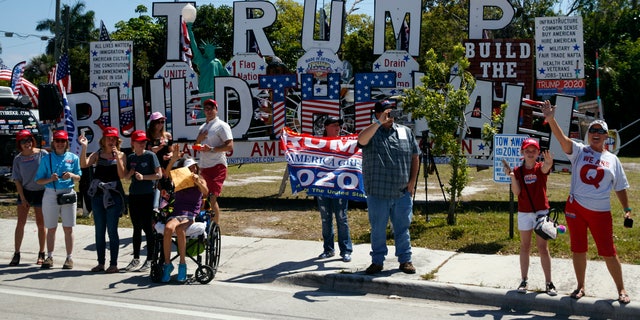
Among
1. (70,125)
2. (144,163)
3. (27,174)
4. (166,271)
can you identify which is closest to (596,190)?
(166,271)

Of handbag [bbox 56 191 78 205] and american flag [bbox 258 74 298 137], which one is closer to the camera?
handbag [bbox 56 191 78 205]

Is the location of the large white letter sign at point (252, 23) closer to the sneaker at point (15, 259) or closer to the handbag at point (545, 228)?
the sneaker at point (15, 259)

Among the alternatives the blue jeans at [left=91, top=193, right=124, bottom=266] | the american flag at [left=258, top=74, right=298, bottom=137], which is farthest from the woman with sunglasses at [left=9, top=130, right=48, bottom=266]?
the american flag at [left=258, top=74, right=298, bottom=137]

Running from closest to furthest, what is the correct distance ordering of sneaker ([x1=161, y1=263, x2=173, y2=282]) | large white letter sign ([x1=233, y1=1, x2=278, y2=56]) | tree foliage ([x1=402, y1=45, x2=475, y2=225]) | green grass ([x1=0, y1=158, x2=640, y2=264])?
sneaker ([x1=161, y1=263, x2=173, y2=282]), green grass ([x1=0, y1=158, x2=640, y2=264]), tree foliage ([x1=402, y1=45, x2=475, y2=225]), large white letter sign ([x1=233, y1=1, x2=278, y2=56])

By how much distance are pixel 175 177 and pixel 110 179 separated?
1.37 metres

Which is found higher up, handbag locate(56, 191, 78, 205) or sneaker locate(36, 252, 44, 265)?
handbag locate(56, 191, 78, 205)

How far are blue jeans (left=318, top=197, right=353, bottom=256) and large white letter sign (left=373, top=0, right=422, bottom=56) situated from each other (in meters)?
7.27

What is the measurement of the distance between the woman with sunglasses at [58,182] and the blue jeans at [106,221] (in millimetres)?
403

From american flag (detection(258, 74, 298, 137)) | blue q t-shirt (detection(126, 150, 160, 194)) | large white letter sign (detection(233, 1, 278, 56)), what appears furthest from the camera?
large white letter sign (detection(233, 1, 278, 56))

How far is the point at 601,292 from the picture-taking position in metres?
7.23

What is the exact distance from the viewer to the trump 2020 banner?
9320 millimetres

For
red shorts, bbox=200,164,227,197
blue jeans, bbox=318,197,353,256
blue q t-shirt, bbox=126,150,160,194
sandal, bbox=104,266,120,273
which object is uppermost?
blue q t-shirt, bbox=126,150,160,194

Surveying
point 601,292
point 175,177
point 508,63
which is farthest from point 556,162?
point 175,177

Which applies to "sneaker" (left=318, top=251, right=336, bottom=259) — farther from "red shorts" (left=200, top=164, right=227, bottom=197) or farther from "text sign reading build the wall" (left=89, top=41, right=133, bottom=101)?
"text sign reading build the wall" (left=89, top=41, right=133, bottom=101)
